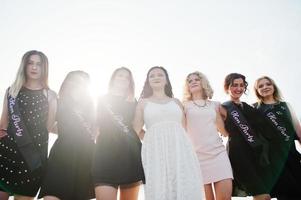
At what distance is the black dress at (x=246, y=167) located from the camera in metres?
5.39

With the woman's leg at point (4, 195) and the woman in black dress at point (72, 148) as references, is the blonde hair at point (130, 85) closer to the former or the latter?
the woman in black dress at point (72, 148)

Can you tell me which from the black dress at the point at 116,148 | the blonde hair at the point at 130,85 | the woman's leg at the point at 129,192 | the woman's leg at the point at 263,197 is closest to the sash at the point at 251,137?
the woman's leg at the point at 263,197

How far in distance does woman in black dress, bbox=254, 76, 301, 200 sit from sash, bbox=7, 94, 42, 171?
12.5 ft

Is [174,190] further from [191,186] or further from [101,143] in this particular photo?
[101,143]

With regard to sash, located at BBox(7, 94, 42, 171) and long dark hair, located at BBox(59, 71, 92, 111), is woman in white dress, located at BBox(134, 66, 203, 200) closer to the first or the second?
long dark hair, located at BBox(59, 71, 92, 111)

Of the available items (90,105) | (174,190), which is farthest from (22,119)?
(174,190)

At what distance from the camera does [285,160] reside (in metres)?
5.74

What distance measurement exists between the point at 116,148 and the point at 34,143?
46.2 inches

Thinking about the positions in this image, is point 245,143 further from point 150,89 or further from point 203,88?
point 150,89

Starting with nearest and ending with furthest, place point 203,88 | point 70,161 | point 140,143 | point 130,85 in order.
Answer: point 70,161 < point 140,143 < point 130,85 < point 203,88

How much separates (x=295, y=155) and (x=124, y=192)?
3184 millimetres

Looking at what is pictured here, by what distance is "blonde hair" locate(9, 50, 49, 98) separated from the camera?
498 centimetres

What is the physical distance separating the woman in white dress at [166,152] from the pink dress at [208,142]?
0.94 feet

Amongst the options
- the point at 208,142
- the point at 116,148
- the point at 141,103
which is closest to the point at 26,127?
the point at 116,148
